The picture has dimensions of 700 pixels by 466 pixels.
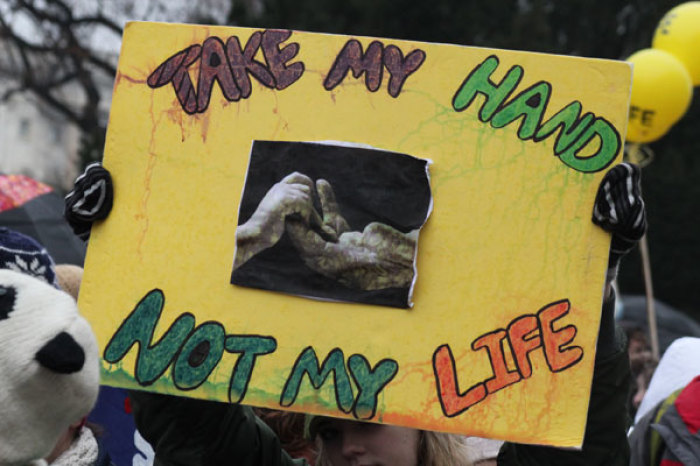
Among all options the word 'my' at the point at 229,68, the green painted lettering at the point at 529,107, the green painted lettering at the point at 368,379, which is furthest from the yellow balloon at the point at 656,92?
the green painted lettering at the point at 368,379

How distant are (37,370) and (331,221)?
76cm

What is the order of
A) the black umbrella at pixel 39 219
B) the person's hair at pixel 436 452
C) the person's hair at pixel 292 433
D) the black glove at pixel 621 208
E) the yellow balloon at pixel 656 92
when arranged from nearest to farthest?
the black glove at pixel 621 208 → the person's hair at pixel 436 452 → the person's hair at pixel 292 433 → the black umbrella at pixel 39 219 → the yellow balloon at pixel 656 92

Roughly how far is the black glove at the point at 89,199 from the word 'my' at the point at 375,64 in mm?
537

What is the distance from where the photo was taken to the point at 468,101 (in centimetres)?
217

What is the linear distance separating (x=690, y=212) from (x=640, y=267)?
1483mm

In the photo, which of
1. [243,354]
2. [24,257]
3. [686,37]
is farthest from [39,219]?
[686,37]

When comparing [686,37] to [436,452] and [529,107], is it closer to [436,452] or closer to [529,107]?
[529,107]

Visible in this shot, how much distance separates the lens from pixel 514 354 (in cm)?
206

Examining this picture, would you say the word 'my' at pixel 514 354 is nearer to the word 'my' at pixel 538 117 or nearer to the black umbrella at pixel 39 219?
the word 'my' at pixel 538 117

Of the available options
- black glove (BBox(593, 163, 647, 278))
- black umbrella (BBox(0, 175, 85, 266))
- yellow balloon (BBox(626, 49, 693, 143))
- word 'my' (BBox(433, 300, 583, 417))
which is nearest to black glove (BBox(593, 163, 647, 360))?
black glove (BBox(593, 163, 647, 278))

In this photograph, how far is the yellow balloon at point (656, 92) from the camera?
648cm

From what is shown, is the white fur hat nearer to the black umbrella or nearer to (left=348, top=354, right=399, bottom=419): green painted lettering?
(left=348, top=354, right=399, bottom=419): green painted lettering

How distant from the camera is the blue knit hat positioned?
92.4 inches

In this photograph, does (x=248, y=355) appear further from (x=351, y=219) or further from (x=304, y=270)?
(x=351, y=219)
